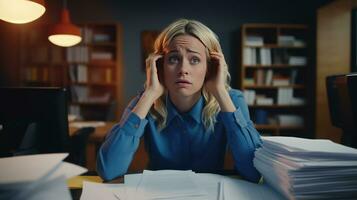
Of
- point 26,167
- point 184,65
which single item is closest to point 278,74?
point 184,65

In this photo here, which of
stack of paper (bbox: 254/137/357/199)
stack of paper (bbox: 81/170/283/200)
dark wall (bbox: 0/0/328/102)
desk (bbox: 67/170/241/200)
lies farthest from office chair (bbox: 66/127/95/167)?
dark wall (bbox: 0/0/328/102)

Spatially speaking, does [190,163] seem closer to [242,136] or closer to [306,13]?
[242,136]

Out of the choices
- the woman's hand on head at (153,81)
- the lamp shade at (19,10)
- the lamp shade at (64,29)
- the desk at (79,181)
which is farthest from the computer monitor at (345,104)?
the lamp shade at (64,29)

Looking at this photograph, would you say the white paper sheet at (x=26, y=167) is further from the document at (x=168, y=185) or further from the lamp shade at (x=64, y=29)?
the lamp shade at (x=64, y=29)

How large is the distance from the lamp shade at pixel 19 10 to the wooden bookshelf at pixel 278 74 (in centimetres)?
328

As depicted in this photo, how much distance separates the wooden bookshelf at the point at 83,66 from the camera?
4.68 m

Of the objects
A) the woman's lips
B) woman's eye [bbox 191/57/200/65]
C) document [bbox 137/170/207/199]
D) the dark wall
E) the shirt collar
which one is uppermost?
the dark wall

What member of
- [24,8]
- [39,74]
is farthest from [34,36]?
[24,8]

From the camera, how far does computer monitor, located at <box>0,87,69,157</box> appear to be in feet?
3.23

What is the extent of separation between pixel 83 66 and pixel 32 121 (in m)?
3.87

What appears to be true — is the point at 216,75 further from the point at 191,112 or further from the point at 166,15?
the point at 166,15

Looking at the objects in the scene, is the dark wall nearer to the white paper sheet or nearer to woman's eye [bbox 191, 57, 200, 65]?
woman's eye [bbox 191, 57, 200, 65]

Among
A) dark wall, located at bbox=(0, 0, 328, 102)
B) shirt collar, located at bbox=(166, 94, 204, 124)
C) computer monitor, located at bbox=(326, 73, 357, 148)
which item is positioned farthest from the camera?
dark wall, located at bbox=(0, 0, 328, 102)

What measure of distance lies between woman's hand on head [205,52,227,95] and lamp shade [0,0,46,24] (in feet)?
3.25
